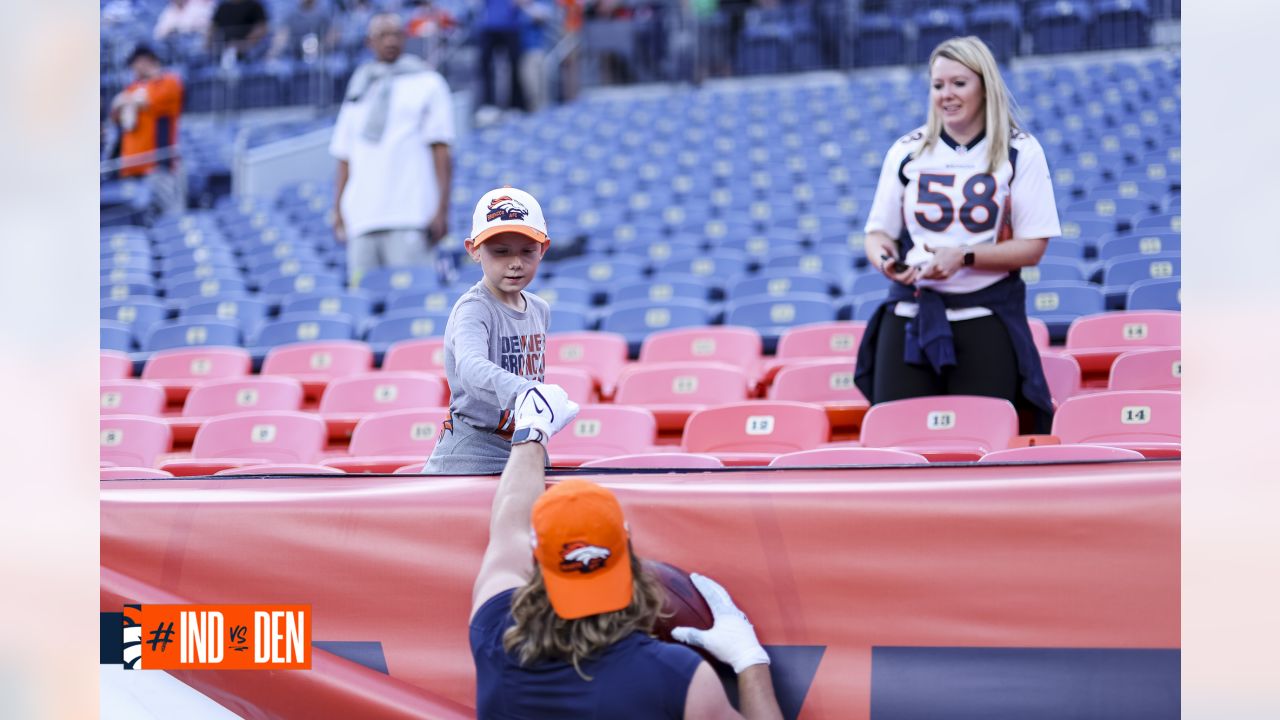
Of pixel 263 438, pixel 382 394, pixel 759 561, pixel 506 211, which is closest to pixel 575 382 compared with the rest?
pixel 382 394

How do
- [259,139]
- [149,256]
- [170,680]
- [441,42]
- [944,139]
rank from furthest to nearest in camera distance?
[441,42]
[259,139]
[149,256]
[944,139]
[170,680]

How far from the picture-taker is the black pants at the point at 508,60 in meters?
14.3

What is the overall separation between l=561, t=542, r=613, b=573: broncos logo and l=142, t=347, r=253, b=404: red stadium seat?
4547 millimetres

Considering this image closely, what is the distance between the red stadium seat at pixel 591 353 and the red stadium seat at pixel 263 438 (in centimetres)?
132

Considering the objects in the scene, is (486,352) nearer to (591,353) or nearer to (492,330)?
(492,330)

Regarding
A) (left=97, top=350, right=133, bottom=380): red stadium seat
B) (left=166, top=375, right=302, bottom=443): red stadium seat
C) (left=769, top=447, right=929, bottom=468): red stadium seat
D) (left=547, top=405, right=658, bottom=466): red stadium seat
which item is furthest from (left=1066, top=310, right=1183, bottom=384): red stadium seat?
(left=97, top=350, right=133, bottom=380): red stadium seat

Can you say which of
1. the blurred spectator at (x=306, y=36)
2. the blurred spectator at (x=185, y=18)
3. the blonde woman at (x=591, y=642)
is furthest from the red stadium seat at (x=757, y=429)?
the blurred spectator at (x=185, y=18)

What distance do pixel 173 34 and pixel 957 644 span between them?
1463 cm

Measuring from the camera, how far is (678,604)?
2.63 m

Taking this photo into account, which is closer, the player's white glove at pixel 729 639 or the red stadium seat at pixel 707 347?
the player's white glove at pixel 729 639

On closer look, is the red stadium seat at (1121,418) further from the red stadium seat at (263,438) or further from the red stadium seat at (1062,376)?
the red stadium seat at (263,438)

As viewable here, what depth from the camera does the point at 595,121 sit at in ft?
45.6
